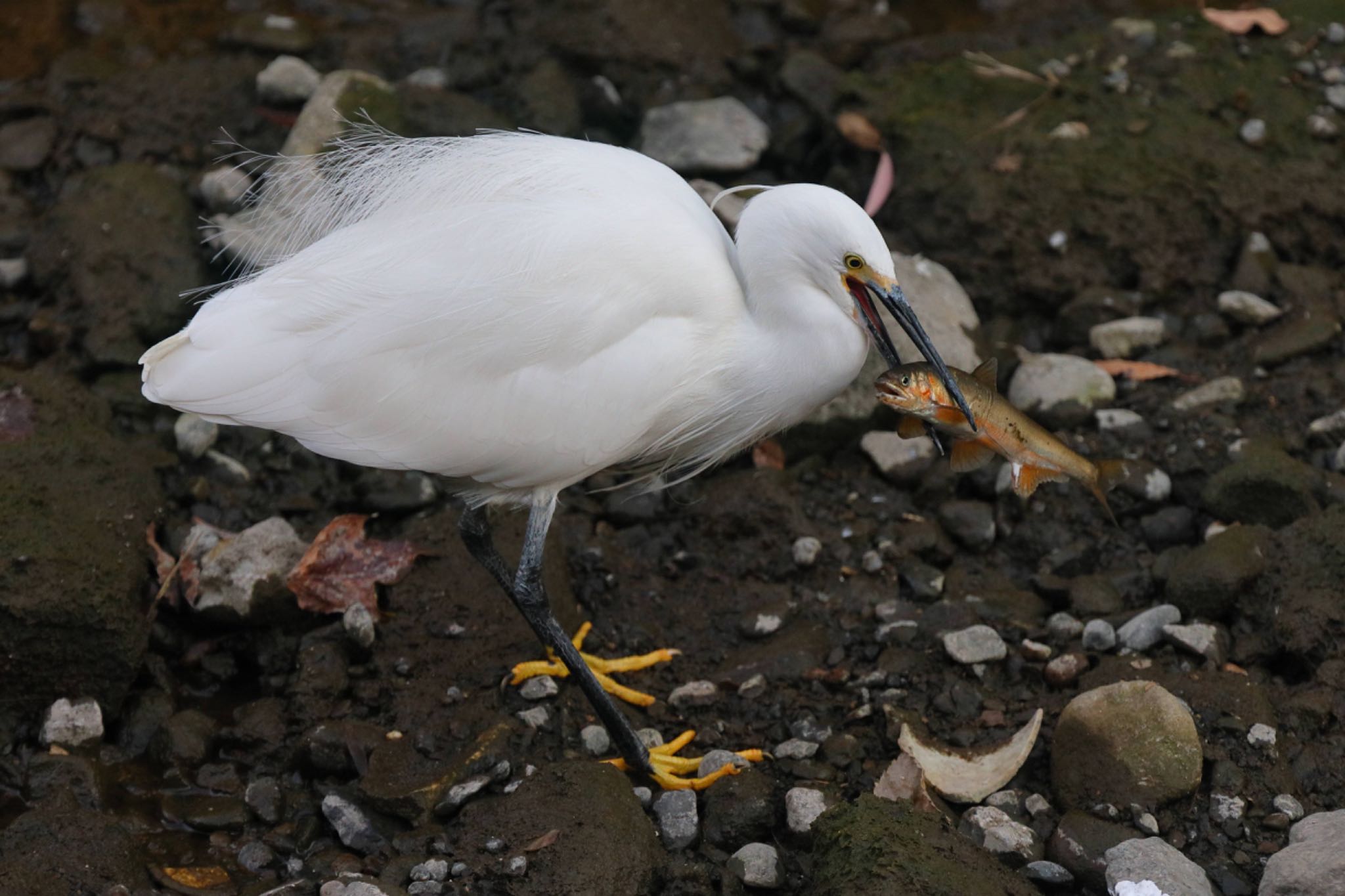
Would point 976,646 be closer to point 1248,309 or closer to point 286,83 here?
point 1248,309

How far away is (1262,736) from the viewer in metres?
3.51

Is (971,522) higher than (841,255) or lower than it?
lower

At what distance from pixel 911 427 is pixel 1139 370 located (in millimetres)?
1802

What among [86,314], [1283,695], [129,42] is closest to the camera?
[1283,695]

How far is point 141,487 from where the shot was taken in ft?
14.2

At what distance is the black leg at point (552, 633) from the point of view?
382 centimetres

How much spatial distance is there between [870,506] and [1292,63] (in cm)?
330

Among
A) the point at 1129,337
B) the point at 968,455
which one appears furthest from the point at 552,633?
the point at 1129,337

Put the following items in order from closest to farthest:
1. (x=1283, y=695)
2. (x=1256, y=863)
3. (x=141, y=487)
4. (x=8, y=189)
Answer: (x=1256, y=863), (x=1283, y=695), (x=141, y=487), (x=8, y=189)

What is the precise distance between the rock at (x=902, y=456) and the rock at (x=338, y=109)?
2.58 m

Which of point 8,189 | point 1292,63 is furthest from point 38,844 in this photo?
point 1292,63

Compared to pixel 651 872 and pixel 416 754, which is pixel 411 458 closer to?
pixel 416 754

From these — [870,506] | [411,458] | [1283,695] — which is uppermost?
[411,458]

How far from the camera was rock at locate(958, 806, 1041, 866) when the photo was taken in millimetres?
3318
